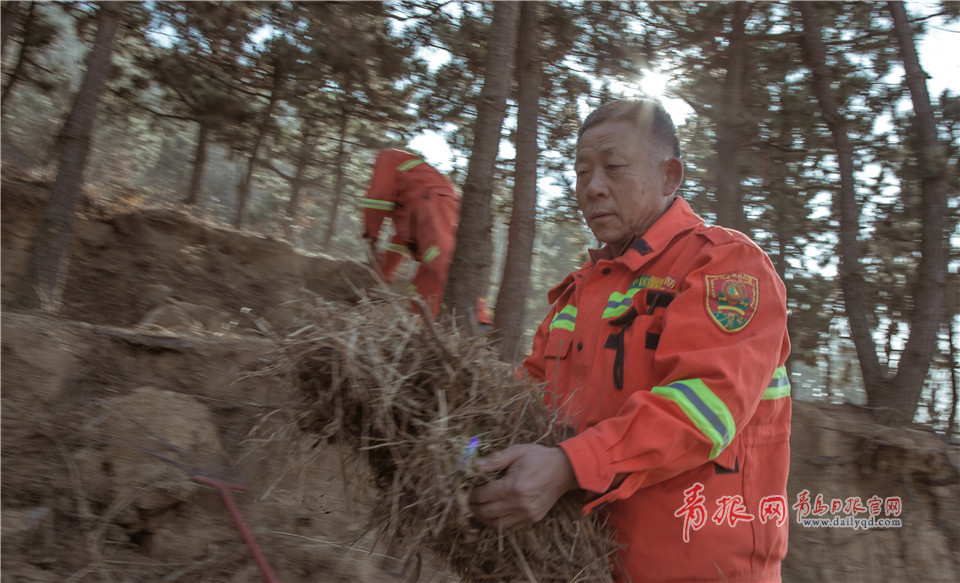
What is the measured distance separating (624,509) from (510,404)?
37 centimetres

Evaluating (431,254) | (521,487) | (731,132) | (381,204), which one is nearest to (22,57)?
(381,204)

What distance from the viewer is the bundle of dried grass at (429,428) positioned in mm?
1385

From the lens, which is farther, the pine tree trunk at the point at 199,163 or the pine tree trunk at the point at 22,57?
the pine tree trunk at the point at 199,163

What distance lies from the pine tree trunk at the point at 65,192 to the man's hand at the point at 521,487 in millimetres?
4004

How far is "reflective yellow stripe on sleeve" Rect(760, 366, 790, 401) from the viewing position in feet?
5.02

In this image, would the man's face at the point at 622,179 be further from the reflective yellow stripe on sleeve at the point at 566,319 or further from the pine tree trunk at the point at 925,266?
the pine tree trunk at the point at 925,266

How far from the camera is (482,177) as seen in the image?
3.38 meters

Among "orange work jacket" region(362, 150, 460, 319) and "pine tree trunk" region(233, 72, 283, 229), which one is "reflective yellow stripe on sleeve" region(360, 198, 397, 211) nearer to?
"orange work jacket" region(362, 150, 460, 319)

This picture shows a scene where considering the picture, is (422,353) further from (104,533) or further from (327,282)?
(327,282)

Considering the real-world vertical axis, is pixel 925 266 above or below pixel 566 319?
above

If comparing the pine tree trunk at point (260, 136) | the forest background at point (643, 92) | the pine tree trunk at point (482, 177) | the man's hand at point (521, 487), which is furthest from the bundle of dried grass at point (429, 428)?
the pine tree trunk at point (260, 136)

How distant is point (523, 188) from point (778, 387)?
11.7 ft

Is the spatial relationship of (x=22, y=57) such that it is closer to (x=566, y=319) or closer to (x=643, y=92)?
(x=643, y=92)

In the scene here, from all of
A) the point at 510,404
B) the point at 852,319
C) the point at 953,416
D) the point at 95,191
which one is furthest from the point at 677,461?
the point at 95,191
